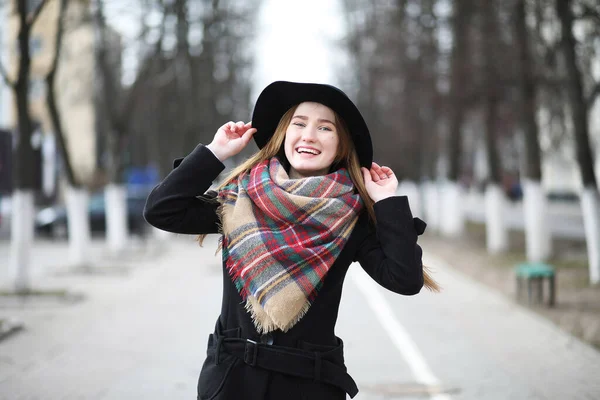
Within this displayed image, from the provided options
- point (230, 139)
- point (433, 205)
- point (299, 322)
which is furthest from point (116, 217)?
point (299, 322)

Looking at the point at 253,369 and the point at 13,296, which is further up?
the point at 253,369

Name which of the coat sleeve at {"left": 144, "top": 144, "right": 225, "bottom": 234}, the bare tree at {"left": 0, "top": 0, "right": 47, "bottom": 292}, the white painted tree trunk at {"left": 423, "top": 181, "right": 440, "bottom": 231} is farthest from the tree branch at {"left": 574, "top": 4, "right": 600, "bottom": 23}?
the white painted tree trunk at {"left": 423, "top": 181, "right": 440, "bottom": 231}

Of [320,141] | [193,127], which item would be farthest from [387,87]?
[320,141]

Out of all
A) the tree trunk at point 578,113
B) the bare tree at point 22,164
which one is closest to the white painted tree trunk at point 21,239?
the bare tree at point 22,164

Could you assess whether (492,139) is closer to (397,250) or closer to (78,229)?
(78,229)

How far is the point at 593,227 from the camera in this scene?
15492mm

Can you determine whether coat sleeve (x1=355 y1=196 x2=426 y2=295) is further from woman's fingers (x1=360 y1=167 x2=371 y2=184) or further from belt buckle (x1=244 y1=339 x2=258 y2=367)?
belt buckle (x1=244 y1=339 x2=258 y2=367)

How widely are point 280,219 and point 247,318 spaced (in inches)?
14.2

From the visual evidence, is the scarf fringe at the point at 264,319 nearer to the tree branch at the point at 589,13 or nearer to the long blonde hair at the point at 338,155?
the long blonde hair at the point at 338,155

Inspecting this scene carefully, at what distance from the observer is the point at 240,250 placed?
2.90 meters

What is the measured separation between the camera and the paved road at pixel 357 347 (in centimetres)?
750

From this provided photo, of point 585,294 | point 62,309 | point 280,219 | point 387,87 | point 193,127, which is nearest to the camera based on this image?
point 280,219

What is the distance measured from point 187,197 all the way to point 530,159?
17526 millimetres

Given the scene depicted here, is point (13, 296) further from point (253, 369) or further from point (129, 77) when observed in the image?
point (129, 77)
